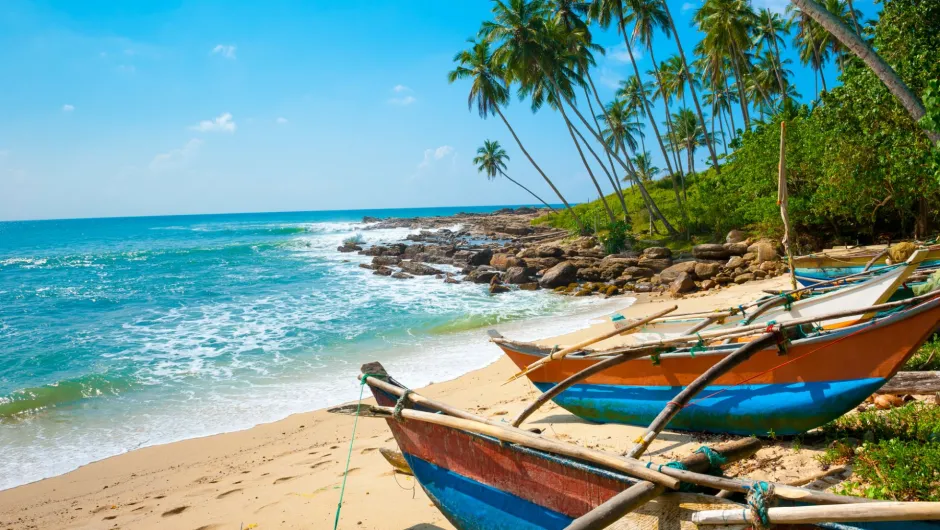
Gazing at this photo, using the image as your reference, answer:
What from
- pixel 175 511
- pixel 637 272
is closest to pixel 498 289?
pixel 637 272

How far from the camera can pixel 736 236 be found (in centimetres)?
2228

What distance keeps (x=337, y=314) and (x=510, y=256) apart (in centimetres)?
1171

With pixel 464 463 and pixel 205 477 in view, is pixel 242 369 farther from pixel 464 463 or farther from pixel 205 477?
pixel 464 463

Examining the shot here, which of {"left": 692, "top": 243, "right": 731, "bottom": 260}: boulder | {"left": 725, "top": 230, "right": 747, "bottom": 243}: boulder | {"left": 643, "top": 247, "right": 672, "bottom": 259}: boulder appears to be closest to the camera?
{"left": 692, "top": 243, "right": 731, "bottom": 260}: boulder

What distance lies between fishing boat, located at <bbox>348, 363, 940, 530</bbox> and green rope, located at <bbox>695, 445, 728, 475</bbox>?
1 cm

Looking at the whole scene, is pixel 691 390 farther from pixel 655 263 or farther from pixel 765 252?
pixel 655 263

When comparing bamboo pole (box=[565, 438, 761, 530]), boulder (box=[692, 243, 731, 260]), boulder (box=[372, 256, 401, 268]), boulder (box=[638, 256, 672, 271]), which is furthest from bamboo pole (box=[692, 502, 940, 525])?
boulder (box=[372, 256, 401, 268])

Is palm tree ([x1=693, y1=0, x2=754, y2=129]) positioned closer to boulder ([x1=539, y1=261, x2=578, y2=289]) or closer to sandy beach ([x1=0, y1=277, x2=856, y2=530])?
boulder ([x1=539, y1=261, x2=578, y2=289])

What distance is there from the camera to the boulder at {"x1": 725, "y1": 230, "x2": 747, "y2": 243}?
22109mm

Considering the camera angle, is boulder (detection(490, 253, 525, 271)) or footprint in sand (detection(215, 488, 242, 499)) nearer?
footprint in sand (detection(215, 488, 242, 499))

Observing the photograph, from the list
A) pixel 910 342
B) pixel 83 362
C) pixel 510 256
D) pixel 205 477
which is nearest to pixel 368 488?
pixel 205 477

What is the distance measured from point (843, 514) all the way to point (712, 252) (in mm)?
19785

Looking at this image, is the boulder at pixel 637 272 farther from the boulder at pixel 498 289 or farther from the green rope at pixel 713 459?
the green rope at pixel 713 459

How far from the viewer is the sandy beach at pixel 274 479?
16.8ft
